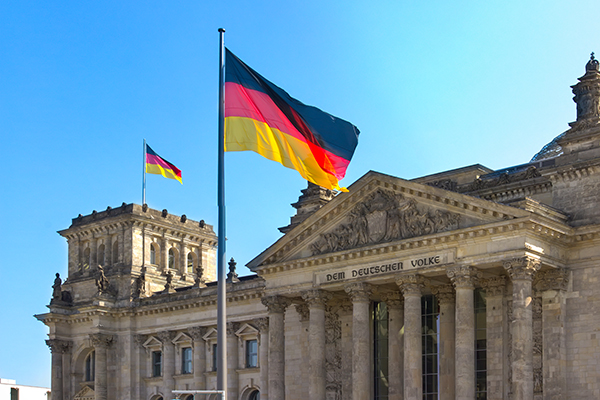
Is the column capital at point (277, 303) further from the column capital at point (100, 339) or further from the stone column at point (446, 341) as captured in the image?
the column capital at point (100, 339)

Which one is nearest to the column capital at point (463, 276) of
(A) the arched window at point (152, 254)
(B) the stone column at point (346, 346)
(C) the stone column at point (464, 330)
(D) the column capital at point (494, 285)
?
(C) the stone column at point (464, 330)

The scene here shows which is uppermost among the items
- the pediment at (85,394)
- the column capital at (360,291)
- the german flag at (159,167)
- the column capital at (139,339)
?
the german flag at (159,167)

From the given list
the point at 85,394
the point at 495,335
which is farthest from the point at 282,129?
the point at 85,394

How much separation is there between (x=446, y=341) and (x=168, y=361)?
25.1 meters

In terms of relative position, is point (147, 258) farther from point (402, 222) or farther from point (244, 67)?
point (244, 67)

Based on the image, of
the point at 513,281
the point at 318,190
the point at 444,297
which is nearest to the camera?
the point at 513,281

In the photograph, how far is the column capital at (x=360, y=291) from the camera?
1859 inches

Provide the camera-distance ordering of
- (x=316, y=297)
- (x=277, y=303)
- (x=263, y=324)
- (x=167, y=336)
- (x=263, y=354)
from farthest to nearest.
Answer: (x=167, y=336) < (x=263, y=324) < (x=263, y=354) < (x=277, y=303) < (x=316, y=297)

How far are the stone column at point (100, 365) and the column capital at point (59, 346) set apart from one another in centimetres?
336

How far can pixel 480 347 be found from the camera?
46.1m

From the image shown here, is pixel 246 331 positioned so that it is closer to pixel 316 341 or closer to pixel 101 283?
pixel 316 341

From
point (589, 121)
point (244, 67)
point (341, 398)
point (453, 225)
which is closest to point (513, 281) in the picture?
point (453, 225)

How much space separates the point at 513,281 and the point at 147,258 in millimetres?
35291

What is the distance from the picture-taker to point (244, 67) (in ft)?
101
